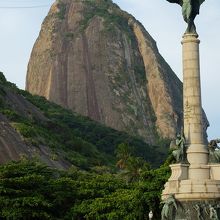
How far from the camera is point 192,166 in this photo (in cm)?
3111

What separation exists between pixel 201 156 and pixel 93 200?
22373 mm

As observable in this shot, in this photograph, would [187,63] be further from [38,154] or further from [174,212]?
[38,154]

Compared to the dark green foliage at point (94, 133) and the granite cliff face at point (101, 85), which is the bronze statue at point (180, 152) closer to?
the dark green foliage at point (94, 133)

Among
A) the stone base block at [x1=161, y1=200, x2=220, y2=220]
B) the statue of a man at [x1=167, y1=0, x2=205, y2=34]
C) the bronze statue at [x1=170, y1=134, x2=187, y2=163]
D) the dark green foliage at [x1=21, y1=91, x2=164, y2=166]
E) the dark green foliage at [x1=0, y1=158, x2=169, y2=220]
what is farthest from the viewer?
the dark green foliage at [x1=21, y1=91, x2=164, y2=166]

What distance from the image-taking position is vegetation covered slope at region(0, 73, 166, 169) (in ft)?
271

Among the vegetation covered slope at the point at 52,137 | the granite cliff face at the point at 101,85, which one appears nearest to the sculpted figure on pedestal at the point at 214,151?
the vegetation covered slope at the point at 52,137

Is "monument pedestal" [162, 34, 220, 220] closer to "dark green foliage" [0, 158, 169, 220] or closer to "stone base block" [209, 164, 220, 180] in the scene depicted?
"stone base block" [209, 164, 220, 180]

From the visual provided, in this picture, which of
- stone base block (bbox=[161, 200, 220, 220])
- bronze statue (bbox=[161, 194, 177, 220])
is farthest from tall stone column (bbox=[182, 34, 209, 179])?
bronze statue (bbox=[161, 194, 177, 220])

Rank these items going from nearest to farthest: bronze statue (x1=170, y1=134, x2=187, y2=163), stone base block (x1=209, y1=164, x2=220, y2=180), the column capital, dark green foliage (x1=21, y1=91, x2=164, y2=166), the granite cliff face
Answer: stone base block (x1=209, y1=164, x2=220, y2=180), bronze statue (x1=170, y1=134, x2=187, y2=163), the column capital, dark green foliage (x1=21, y1=91, x2=164, y2=166), the granite cliff face

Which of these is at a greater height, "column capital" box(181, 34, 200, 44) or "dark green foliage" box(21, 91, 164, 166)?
"dark green foliage" box(21, 91, 164, 166)

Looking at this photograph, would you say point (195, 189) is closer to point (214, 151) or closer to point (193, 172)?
point (193, 172)

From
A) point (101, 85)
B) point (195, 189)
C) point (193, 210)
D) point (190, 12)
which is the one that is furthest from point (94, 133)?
point (193, 210)

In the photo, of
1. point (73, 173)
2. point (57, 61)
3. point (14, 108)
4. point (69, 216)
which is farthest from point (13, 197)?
point (57, 61)

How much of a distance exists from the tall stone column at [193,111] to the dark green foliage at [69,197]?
16279mm
